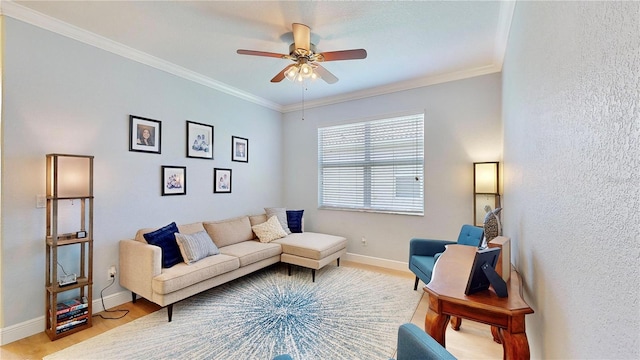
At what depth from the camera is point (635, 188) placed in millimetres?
549

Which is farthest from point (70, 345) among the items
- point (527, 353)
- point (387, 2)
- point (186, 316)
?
point (387, 2)

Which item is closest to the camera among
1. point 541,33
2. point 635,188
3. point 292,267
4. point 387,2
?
point 635,188

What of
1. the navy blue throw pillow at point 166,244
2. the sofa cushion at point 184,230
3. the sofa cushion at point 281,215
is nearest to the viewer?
the navy blue throw pillow at point 166,244

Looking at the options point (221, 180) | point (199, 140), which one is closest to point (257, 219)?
point (221, 180)

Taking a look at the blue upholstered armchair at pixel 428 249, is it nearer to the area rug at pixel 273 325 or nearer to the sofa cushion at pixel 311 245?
the area rug at pixel 273 325

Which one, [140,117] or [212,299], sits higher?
[140,117]

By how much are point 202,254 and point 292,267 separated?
151cm

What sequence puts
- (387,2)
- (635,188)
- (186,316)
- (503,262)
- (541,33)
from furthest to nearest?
(186,316) < (387,2) < (503,262) < (541,33) < (635,188)

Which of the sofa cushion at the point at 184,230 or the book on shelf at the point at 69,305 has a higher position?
the sofa cushion at the point at 184,230

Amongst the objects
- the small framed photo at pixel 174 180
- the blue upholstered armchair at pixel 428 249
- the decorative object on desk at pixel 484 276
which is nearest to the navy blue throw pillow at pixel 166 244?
the small framed photo at pixel 174 180

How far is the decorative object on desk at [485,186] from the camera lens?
3.19 meters

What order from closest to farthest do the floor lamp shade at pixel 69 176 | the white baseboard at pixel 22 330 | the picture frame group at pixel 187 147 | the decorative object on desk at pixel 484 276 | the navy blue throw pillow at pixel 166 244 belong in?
the decorative object on desk at pixel 484 276
the white baseboard at pixel 22 330
the floor lamp shade at pixel 69 176
the navy blue throw pillow at pixel 166 244
the picture frame group at pixel 187 147

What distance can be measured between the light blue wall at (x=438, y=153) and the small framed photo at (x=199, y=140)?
5.50 ft

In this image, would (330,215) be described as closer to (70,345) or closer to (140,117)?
(140,117)
